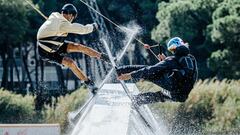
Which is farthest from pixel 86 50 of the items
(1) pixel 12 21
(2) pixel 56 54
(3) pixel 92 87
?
(1) pixel 12 21

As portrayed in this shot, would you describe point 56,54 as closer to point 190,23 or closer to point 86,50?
point 86,50

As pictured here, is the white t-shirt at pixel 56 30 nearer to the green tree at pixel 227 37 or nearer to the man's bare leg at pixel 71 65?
the man's bare leg at pixel 71 65

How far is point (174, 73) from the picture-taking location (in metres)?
13.1

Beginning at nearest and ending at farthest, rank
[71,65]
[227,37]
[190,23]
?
[71,65], [227,37], [190,23]

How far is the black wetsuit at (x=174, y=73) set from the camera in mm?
12977

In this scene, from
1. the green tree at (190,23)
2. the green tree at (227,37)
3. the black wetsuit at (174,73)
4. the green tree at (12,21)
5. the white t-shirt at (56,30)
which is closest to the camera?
the black wetsuit at (174,73)

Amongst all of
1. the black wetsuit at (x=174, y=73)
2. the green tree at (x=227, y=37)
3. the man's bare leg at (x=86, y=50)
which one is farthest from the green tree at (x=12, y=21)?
the black wetsuit at (x=174, y=73)

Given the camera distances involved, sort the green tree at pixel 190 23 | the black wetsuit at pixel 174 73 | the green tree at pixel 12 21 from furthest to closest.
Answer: the green tree at pixel 12 21 < the green tree at pixel 190 23 < the black wetsuit at pixel 174 73

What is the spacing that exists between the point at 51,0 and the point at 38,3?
3.18 ft

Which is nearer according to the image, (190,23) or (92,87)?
(92,87)

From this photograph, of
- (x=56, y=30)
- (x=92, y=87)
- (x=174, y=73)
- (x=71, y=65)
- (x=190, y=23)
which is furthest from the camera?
(x=190, y=23)

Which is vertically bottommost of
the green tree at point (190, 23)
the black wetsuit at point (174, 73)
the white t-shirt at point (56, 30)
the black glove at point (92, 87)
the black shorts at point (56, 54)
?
the black glove at point (92, 87)

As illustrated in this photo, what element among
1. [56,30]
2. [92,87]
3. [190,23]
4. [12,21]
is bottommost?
[92,87]

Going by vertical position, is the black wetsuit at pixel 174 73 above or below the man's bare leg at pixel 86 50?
below
